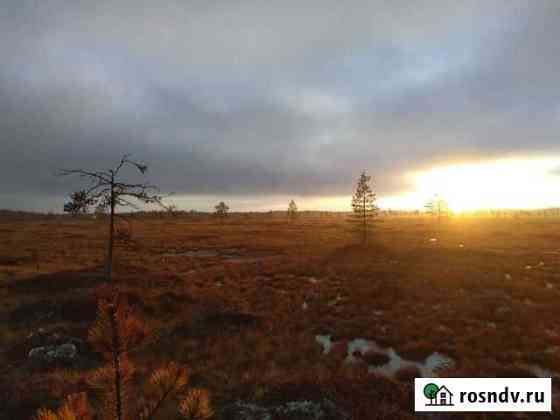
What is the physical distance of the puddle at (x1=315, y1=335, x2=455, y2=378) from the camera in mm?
11227

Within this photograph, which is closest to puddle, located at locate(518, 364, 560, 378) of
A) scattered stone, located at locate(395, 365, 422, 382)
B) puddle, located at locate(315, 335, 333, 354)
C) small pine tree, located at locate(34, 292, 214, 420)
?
scattered stone, located at locate(395, 365, 422, 382)

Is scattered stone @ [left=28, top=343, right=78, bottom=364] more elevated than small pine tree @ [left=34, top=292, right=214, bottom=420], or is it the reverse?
small pine tree @ [left=34, top=292, right=214, bottom=420]

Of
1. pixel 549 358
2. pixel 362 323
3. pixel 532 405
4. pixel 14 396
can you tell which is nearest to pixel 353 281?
pixel 362 323

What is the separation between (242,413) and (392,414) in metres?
3.87

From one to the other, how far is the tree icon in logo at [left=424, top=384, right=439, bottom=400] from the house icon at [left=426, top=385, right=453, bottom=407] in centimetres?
4

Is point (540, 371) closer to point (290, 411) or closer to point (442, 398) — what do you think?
point (442, 398)

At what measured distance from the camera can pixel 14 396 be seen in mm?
8469

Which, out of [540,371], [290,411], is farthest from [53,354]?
[540,371]

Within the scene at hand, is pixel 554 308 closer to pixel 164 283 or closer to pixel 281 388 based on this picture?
pixel 281 388

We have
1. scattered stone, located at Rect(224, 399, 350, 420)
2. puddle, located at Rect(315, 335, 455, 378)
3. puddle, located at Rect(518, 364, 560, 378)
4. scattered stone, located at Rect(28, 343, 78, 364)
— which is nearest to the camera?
scattered stone, located at Rect(224, 399, 350, 420)

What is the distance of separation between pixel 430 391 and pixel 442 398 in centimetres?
34

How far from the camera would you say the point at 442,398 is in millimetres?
9031

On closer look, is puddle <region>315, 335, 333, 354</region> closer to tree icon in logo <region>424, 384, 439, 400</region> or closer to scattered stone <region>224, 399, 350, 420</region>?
tree icon in logo <region>424, 384, 439, 400</region>

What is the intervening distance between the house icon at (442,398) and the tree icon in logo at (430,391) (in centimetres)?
4
